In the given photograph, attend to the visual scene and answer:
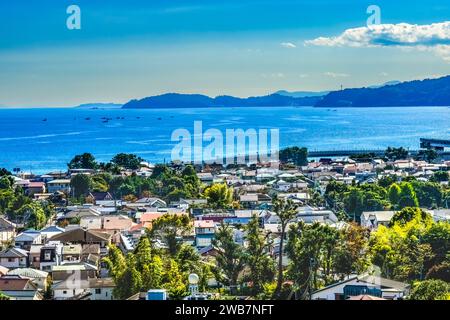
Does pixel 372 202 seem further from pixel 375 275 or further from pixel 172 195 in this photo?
pixel 375 275

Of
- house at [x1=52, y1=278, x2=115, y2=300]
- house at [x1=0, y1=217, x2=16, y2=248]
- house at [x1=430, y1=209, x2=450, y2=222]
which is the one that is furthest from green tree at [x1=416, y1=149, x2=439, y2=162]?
house at [x1=52, y1=278, x2=115, y2=300]

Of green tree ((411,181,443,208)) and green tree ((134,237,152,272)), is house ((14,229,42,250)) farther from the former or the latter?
green tree ((411,181,443,208))

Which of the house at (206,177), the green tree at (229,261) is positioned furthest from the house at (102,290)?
the house at (206,177)

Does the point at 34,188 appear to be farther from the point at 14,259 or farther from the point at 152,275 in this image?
the point at 152,275

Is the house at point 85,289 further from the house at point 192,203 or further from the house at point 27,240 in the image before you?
A: the house at point 192,203
